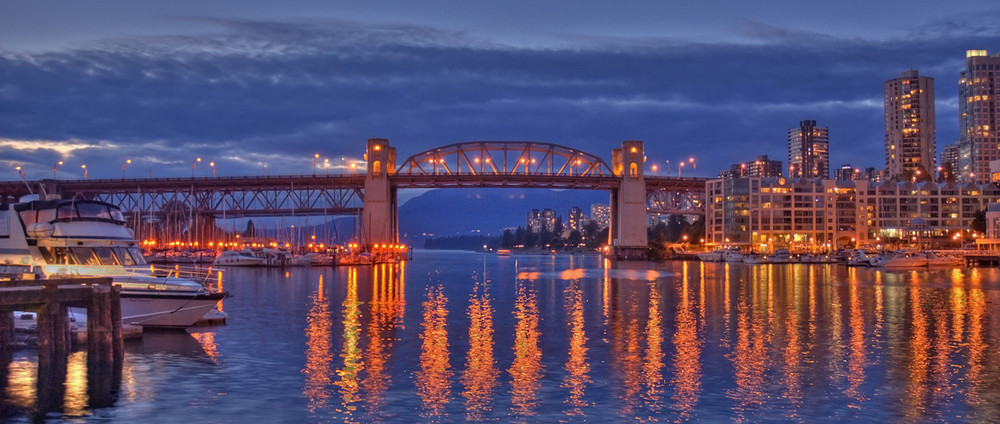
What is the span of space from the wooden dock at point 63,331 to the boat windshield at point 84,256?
321 inches

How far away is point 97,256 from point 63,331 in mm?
11603

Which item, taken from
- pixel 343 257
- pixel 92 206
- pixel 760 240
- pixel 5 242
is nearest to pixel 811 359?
pixel 92 206

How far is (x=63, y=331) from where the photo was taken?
83.4 feet

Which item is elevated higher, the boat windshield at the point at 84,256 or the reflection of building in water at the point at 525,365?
the boat windshield at the point at 84,256

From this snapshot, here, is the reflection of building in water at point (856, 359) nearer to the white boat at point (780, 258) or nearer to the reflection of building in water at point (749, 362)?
the reflection of building in water at point (749, 362)

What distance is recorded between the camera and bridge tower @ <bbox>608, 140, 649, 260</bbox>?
167m

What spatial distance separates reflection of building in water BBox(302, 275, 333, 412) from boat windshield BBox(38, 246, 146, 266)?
26.7 ft

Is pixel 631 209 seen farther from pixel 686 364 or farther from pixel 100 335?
pixel 100 335

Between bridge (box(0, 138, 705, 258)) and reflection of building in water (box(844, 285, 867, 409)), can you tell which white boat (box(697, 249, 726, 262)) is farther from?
reflection of building in water (box(844, 285, 867, 409))

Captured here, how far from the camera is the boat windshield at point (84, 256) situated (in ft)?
118

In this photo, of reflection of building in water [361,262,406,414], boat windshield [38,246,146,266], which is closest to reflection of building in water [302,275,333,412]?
reflection of building in water [361,262,406,414]

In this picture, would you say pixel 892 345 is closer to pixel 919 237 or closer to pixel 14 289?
pixel 14 289

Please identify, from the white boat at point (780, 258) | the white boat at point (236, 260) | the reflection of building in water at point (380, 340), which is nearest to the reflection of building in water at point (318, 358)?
the reflection of building in water at point (380, 340)

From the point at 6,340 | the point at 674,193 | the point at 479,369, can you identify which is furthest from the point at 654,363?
the point at 674,193
